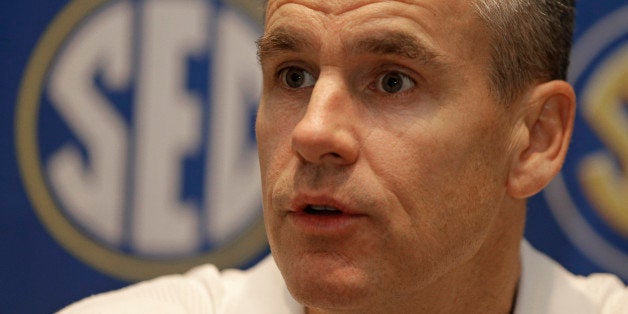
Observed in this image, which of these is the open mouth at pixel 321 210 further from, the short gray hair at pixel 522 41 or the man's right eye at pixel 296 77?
the short gray hair at pixel 522 41

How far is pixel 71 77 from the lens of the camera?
80.0 inches

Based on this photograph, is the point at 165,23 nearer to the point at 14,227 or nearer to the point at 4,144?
the point at 4,144

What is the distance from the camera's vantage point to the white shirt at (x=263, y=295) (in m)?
1.69

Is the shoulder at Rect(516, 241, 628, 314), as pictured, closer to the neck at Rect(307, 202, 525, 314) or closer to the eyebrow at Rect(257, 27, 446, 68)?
the neck at Rect(307, 202, 525, 314)

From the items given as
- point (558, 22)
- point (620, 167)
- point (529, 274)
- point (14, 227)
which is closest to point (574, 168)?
point (620, 167)

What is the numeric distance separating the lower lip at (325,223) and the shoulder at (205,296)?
35 cm

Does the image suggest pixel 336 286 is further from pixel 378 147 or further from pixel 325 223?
pixel 378 147

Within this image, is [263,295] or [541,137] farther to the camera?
[263,295]

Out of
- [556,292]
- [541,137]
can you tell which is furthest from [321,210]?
[556,292]

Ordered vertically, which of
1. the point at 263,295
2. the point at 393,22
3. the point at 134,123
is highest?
the point at 393,22

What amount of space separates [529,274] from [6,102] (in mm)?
1344

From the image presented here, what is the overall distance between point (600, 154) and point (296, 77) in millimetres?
994

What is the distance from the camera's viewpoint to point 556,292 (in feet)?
5.65

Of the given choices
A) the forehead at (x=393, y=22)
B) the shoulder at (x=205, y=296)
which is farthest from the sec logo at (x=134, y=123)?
the forehead at (x=393, y=22)
